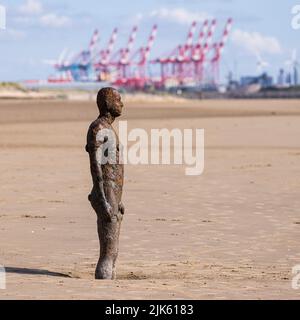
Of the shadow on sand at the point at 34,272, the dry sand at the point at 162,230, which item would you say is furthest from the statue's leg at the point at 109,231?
the shadow on sand at the point at 34,272

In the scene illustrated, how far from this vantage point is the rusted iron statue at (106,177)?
9.05 m

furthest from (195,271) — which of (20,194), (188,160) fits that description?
(188,160)

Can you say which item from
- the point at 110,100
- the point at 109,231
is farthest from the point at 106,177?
the point at 110,100

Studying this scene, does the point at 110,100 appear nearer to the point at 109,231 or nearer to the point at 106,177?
the point at 106,177

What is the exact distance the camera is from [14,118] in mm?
43156

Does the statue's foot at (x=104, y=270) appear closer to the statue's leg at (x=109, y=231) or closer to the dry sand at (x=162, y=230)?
the statue's leg at (x=109, y=231)

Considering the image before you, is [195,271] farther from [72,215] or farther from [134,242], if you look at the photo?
[72,215]

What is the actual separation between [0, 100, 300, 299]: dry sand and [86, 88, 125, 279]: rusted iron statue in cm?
31

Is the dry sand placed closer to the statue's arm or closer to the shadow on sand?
the shadow on sand

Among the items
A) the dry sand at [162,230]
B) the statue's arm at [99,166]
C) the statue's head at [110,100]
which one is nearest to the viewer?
the dry sand at [162,230]

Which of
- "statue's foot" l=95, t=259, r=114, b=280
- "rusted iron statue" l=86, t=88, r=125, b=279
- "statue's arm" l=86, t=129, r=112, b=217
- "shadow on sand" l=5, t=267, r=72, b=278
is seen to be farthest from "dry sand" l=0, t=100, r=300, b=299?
"statue's arm" l=86, t=129, r=112, b=217

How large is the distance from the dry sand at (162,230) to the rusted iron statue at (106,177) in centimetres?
31

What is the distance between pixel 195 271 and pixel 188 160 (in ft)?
39.5
